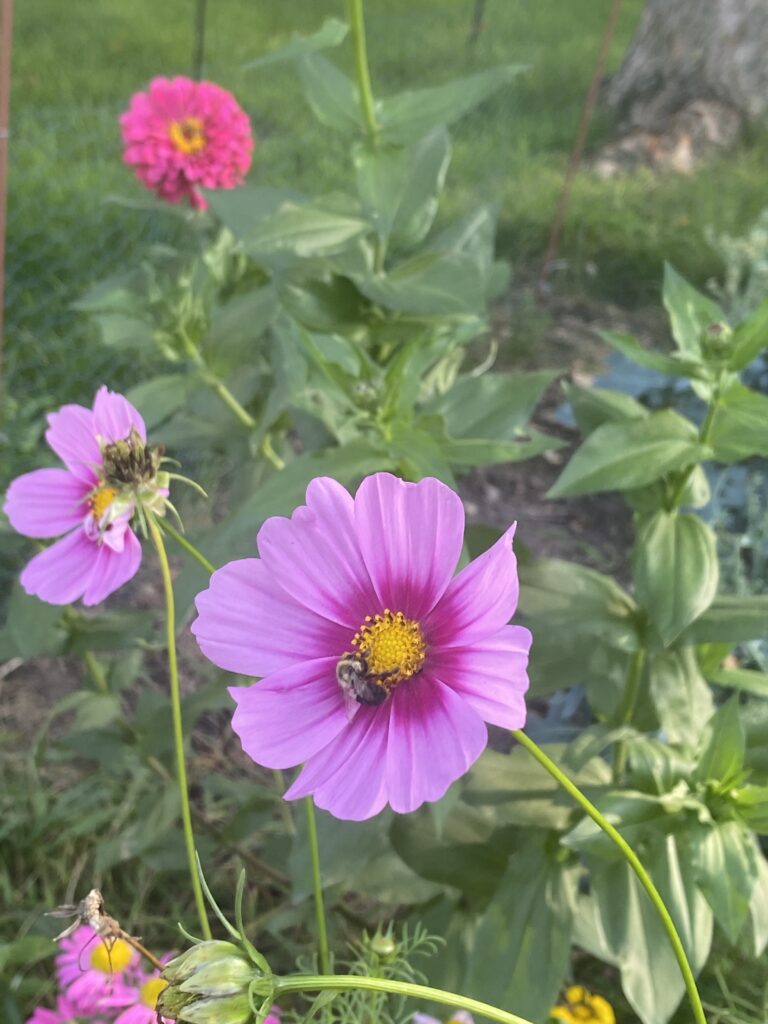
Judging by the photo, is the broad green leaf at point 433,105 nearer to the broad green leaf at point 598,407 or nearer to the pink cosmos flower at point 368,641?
the broad green leaf at point 598,407

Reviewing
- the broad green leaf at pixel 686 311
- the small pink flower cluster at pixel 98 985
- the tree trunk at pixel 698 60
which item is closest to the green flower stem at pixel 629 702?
the broad green leaf at pixel 686 311

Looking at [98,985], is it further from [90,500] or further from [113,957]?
[90,500]

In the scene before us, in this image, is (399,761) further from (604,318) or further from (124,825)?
(604,318)

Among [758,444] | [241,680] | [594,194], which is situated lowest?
[594,194]

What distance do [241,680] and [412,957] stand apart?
1.06ft

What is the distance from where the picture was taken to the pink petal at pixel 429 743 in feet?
→ 1.28

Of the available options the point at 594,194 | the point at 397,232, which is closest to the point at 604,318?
the point at 594,194

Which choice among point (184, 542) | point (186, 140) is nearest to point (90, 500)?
point (184, 542)

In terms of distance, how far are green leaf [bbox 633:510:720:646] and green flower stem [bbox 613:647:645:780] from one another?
90 millimetres

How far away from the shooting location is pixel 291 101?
9.99 ft

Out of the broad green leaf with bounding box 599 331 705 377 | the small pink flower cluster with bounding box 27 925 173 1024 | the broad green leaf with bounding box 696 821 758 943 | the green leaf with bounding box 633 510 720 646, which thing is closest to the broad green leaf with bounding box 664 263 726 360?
the broad green leaf with bounding box 599 331 705 377

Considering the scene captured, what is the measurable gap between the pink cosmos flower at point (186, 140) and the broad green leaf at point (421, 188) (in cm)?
40

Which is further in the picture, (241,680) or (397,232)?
(397,232)

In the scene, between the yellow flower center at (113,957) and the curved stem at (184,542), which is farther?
the yellow flower center at (113,957)
